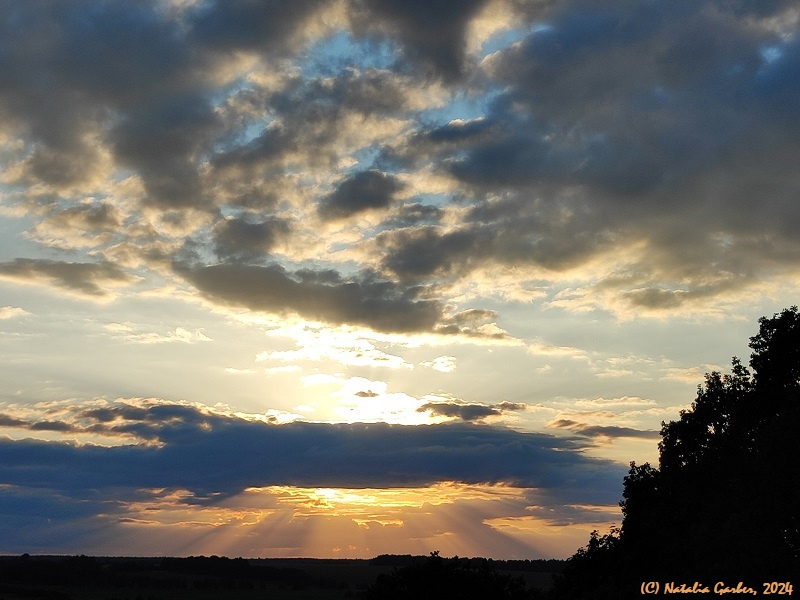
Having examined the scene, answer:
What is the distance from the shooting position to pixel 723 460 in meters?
50.5

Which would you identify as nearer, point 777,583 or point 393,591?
point 777,583

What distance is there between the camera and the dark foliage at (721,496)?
39.6 meters

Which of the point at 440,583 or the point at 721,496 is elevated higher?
the point at 721,496

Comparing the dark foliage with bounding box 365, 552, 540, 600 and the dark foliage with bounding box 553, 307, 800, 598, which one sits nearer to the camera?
the dark foliage with bounding box 553, 307, 800, 598

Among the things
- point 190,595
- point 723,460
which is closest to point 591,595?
point 723,460

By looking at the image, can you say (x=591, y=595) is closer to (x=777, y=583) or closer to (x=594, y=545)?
(x=594, y=545)

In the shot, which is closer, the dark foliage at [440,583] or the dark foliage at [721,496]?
the dark foliage at [721,496]

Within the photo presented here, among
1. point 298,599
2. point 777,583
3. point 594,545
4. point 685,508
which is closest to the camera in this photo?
point 777,583

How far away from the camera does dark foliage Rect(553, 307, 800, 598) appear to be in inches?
1559

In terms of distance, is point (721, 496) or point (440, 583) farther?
point (440, 583)

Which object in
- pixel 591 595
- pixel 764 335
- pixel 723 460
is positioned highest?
pixel 764 335

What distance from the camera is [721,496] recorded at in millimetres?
47000

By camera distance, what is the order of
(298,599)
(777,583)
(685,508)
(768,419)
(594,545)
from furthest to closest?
(298,599) < (594,545) < (685,508) < (768,419) < (777,583)

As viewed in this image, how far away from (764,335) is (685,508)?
1171cm
